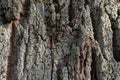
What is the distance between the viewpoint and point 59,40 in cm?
1781

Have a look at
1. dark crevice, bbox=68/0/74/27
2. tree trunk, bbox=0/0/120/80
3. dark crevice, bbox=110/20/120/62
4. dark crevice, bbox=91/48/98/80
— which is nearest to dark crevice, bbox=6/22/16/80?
tree trunk, bbox=0/0/120/80

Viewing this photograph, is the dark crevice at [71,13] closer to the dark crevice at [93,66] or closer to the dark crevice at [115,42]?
the dark crevice at [93,66]

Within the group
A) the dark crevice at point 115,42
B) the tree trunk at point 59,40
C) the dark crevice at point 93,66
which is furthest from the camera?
the dark crevice at point 115,42

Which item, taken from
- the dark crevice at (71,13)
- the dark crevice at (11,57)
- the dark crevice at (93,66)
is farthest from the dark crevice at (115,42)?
the dark crevice at (11,57)

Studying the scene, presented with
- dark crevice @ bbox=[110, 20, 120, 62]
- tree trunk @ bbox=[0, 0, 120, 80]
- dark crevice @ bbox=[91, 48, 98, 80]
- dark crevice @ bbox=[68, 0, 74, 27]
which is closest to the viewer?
tree trunk @ bbox=[0, 0, 120, 80]

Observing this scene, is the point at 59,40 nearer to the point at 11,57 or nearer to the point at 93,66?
the point at 93,66

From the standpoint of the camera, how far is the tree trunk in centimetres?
1722

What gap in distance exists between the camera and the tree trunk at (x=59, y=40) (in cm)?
1722

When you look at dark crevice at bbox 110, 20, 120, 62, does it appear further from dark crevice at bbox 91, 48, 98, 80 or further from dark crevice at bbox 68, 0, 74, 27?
dark crevice at bbox 68, 0, 74, 27

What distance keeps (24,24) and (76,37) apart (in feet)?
9.88

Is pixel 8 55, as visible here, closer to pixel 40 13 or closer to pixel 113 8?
pixel 40 13

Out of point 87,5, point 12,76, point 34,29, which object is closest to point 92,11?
point 87,5

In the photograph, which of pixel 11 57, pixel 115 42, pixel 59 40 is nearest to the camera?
pixel 11 57

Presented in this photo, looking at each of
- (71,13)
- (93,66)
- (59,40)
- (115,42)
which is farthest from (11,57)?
(115,42)
